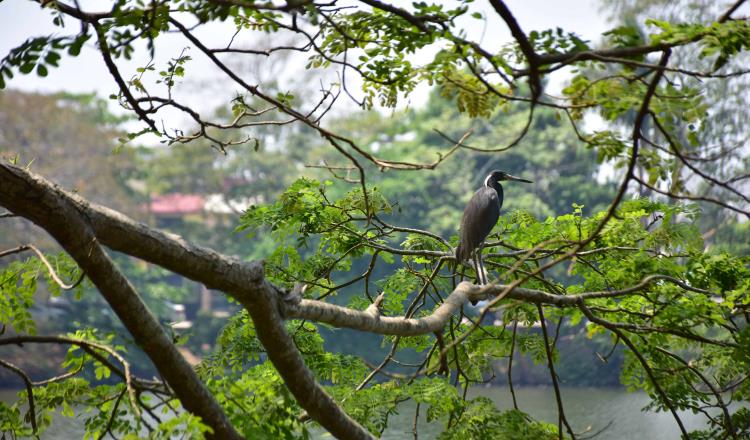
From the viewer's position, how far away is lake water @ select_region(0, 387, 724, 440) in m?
11.7

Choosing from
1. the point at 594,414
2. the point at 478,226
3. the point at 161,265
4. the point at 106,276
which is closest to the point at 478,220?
the point at 478,226

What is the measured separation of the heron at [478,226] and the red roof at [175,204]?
67.0 feet

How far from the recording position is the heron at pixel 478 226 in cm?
337

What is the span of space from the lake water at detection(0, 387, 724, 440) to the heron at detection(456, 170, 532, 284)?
6.36 metres

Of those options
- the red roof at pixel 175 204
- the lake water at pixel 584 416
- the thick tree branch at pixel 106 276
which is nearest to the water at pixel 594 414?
the lake water at pixel 584 416

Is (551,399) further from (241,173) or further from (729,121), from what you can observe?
(241,173)

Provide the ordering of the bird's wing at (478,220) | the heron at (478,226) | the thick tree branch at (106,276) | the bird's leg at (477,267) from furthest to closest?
the bird's wing at (478,220) → the heron at (478,226) → the bird's leg at (477,267) → the thick tree branch at (106,276)

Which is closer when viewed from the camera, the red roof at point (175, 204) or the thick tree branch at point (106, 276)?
the thick tree branch at point (106, 276)

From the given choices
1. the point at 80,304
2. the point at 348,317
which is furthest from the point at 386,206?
the point at 80,304

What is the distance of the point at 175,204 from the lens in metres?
25.0

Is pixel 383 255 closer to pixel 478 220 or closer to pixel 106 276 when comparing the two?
pixel 478 220

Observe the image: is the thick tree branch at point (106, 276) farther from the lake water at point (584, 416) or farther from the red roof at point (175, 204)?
the red roof at point (175, 204)

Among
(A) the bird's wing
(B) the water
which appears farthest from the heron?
(B) the water

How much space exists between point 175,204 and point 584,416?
1561 cm
